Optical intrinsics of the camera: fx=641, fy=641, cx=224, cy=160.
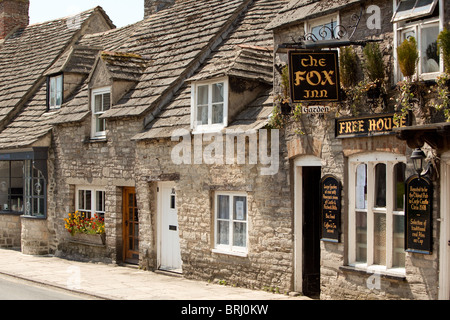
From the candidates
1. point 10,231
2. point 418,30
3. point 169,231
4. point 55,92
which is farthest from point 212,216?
point 10,231

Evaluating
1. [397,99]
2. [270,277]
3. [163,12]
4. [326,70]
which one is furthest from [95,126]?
[397,99]

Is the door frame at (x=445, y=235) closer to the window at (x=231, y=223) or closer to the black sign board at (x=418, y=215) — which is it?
the black sign board at (x=418, y=215)

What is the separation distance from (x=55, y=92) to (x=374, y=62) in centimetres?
1400

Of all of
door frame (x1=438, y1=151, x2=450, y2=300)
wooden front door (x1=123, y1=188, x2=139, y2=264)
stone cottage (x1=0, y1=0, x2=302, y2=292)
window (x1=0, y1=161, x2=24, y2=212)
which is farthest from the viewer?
window (x1=0, y1=161, x2=24, y2=212)

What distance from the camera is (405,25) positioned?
10617mm

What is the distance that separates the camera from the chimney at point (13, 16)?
30.5 m

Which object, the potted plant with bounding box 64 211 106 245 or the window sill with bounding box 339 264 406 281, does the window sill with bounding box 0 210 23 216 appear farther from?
the window sill with bounding box 339 264 406 281

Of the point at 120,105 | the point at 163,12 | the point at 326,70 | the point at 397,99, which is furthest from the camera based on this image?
the point at 163,12

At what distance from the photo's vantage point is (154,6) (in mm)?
24547

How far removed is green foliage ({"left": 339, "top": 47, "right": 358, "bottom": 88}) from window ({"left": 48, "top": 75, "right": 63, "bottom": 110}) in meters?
12.6

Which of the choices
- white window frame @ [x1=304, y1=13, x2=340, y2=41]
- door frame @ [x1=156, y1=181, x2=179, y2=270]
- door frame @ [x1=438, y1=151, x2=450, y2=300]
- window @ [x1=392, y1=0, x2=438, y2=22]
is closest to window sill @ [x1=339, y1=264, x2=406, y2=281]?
door frame @ [x1=438, y1=151, x2=450, y2=300]

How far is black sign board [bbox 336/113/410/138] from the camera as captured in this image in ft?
34.4

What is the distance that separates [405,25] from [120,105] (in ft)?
31.1

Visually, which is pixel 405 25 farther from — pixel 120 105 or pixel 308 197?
pixel 120 105
